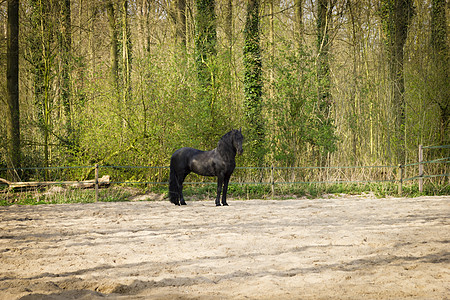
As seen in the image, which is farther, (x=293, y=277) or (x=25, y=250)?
(x=25, y=250)

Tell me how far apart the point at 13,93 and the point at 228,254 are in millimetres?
10197

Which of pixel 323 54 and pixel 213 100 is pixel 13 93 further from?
pixel 323 54

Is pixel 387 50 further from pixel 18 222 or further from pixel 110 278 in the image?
pixel 110 278

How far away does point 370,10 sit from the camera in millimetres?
16266

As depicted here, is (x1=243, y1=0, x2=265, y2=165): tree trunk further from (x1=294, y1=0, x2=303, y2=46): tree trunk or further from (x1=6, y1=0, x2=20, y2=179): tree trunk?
(x1=6, y1=0, x2=20, y2=179): tree trunk

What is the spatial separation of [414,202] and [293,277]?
6.88 meters

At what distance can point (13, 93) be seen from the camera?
13.2 metres

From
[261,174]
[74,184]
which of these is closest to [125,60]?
[74,184]

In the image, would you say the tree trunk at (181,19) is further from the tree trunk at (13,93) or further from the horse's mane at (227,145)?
the horse's mane at (227,145)

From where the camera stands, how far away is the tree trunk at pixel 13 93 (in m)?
13.1

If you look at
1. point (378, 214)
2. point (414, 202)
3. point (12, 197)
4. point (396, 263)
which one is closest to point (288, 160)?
point (414, 202)

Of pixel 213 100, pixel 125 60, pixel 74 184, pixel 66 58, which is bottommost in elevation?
pixel 74 184

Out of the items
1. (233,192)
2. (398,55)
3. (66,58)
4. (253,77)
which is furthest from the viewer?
(253,77)

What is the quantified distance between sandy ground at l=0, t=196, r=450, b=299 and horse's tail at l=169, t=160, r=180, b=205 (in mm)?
979
